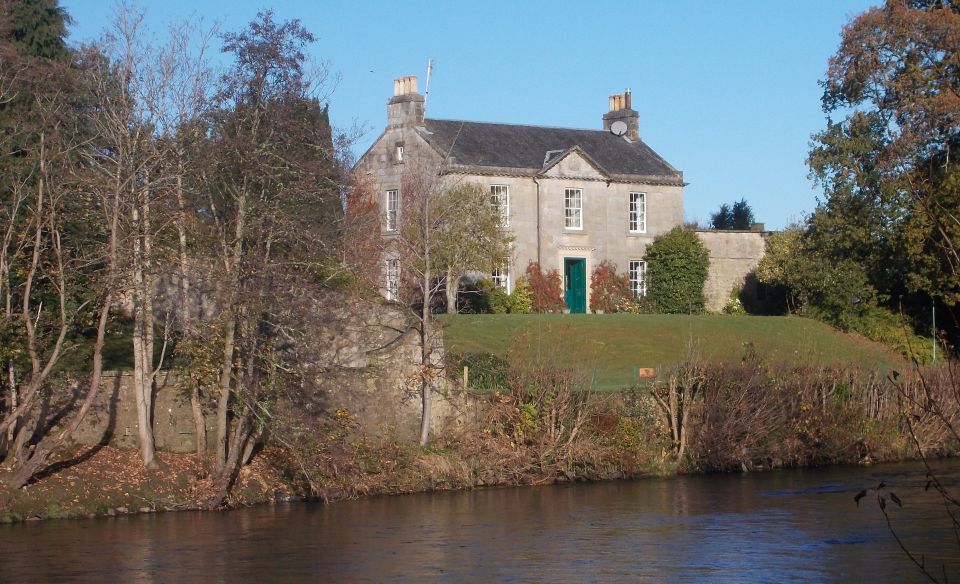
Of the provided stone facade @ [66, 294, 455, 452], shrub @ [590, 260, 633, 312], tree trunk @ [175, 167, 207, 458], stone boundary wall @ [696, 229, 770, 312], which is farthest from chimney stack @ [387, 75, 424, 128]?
tree trunk @ [175, 167, 207, 458]

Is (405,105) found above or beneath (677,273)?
above

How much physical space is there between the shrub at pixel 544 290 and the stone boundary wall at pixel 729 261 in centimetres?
734

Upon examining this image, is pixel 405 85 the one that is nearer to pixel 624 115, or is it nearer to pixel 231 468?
pixel 624 115

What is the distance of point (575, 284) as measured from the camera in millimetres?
43312

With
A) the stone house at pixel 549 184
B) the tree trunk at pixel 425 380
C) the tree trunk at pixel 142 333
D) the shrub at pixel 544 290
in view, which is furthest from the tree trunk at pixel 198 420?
the shrub at pixel 544 290

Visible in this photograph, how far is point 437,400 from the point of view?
76.4ft

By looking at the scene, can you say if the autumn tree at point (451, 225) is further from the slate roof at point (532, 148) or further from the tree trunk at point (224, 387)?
the tree trunk at point (224, 387)

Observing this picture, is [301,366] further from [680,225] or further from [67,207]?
[680,225]

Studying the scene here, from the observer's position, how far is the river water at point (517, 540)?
1416 centimetres

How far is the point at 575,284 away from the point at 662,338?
25.9 ft

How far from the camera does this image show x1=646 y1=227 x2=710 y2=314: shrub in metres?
43.9

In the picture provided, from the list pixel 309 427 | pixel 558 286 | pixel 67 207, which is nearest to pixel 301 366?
pixel 309 427

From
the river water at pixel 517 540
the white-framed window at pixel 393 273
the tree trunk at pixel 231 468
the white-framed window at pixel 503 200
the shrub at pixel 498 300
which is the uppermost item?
the white-framed window at pixel 503 200

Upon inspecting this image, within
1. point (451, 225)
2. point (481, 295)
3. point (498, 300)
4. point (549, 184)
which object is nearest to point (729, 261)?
point (549, 184)
